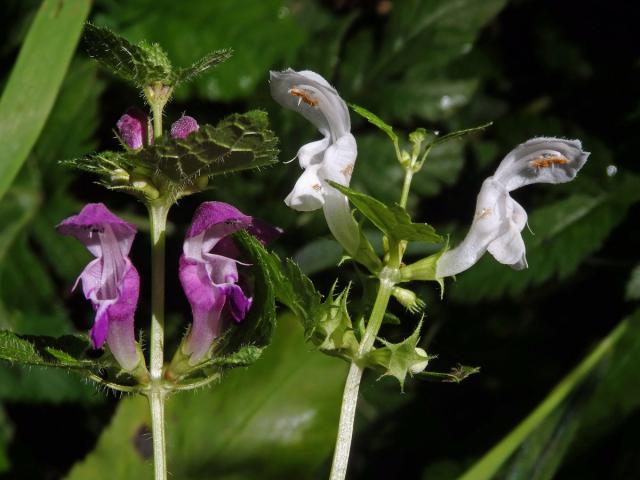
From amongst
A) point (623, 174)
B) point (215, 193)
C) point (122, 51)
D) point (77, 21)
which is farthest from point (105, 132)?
point (122, 51)

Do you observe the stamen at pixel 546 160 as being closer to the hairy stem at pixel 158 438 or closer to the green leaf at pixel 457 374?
the green leaf at pixel 457 374

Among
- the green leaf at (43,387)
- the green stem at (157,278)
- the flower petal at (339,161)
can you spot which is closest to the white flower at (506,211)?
the flower petal at (339,161)

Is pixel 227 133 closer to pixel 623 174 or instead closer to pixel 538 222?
pixel 538 222

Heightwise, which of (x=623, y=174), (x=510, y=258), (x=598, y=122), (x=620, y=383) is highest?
(x=598, y=122)

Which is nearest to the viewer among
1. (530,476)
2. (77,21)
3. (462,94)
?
(77,21)

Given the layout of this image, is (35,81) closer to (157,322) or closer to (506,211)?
(157,322)

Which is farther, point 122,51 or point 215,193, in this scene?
point 215,193
